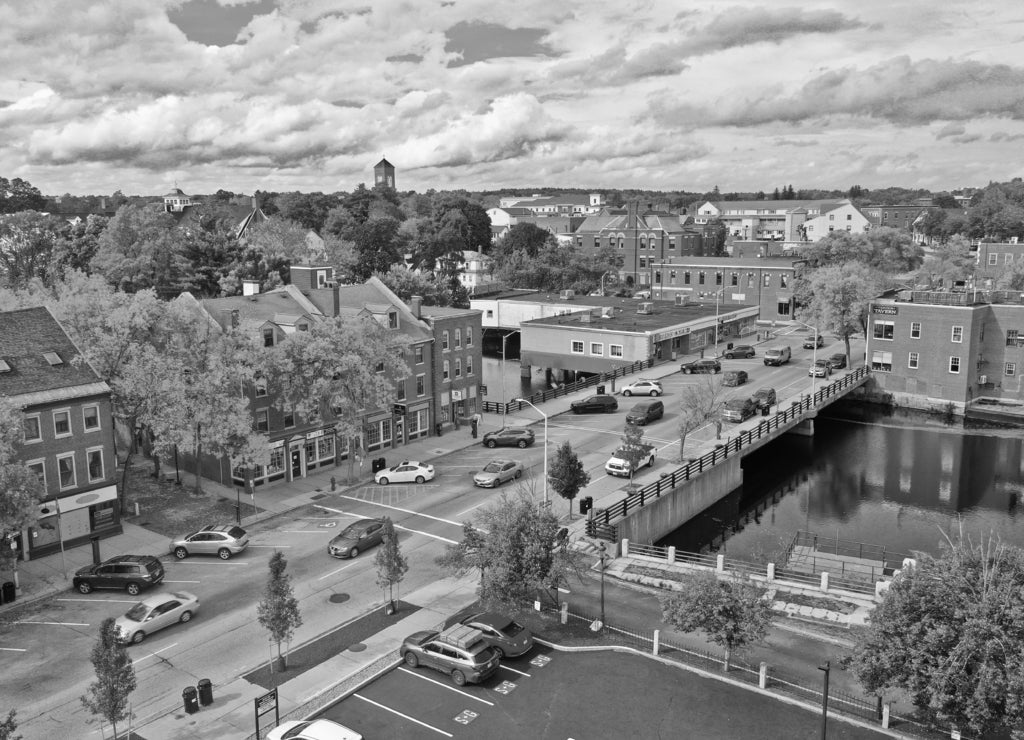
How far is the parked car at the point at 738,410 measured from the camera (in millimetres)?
61812

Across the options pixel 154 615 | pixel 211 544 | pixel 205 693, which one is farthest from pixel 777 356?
pixel 205 693

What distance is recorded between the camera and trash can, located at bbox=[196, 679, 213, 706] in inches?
1022

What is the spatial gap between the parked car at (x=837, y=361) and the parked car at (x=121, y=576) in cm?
6634

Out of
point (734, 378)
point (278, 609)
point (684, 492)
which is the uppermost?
point (278, 609)

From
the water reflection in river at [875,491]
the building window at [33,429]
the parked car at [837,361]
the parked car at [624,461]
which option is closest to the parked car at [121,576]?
the building window at [33,429]

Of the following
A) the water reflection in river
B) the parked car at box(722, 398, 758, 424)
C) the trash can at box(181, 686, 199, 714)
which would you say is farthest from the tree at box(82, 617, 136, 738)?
the parked car at box(722, 398, 758, 424)

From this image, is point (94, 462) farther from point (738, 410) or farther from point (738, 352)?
point (738, 352)

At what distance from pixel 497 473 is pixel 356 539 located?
11811 millimetres

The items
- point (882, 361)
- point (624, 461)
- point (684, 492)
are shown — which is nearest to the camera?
point (684, 492)

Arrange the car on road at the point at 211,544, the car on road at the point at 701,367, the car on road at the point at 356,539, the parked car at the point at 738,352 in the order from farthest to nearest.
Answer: the parked car at the point at 738,352 < the car on road at the point at 701,367 < the car on road at the point at 211,544 < the car on road at the point at 356,539

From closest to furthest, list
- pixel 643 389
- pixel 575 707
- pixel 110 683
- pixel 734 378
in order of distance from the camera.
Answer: pixel 110 683
pixel 575 707
pixel 643 389
pixel 734 378

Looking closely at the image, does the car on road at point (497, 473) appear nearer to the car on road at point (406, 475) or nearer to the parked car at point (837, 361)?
the car on road at point (406, 475)

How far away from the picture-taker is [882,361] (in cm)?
8131

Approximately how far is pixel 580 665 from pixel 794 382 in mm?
54215
